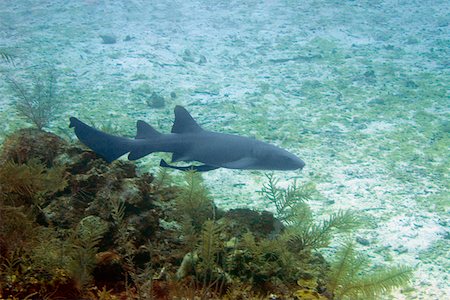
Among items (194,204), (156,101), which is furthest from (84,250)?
(156,101)

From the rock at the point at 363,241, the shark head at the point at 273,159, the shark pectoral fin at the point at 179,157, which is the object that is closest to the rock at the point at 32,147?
the shark pectoral fin at the point at 179,157

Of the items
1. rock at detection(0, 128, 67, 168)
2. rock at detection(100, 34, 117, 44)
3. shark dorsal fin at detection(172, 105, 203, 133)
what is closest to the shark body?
shark dorsal fin at detection(172, 105, 203, 133)

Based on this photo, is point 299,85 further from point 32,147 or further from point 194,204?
point 32,147

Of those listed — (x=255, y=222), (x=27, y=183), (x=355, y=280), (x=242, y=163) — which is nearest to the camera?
(x=355, y=280)

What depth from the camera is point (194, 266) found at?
9.72 feet

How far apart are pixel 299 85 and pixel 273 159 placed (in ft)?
22.2

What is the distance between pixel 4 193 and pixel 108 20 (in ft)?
49.3

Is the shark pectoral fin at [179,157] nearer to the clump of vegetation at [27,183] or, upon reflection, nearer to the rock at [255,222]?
the rock at [255,222]

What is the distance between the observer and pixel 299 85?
1072 cm

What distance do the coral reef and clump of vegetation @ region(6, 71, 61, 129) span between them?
3.31m

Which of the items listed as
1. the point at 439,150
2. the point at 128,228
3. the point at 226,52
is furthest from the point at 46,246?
the point at 226,52

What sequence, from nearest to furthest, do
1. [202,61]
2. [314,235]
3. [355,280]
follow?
[355,280]
[314,235]
[202,61]

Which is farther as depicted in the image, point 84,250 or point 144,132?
point 144,132

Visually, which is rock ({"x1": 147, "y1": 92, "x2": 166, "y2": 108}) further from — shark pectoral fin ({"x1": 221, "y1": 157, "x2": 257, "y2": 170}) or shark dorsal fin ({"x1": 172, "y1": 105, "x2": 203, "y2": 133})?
shark pectoral fin ({"x1": 221, "y1": 157, "x2": 257, "y2": 170})
